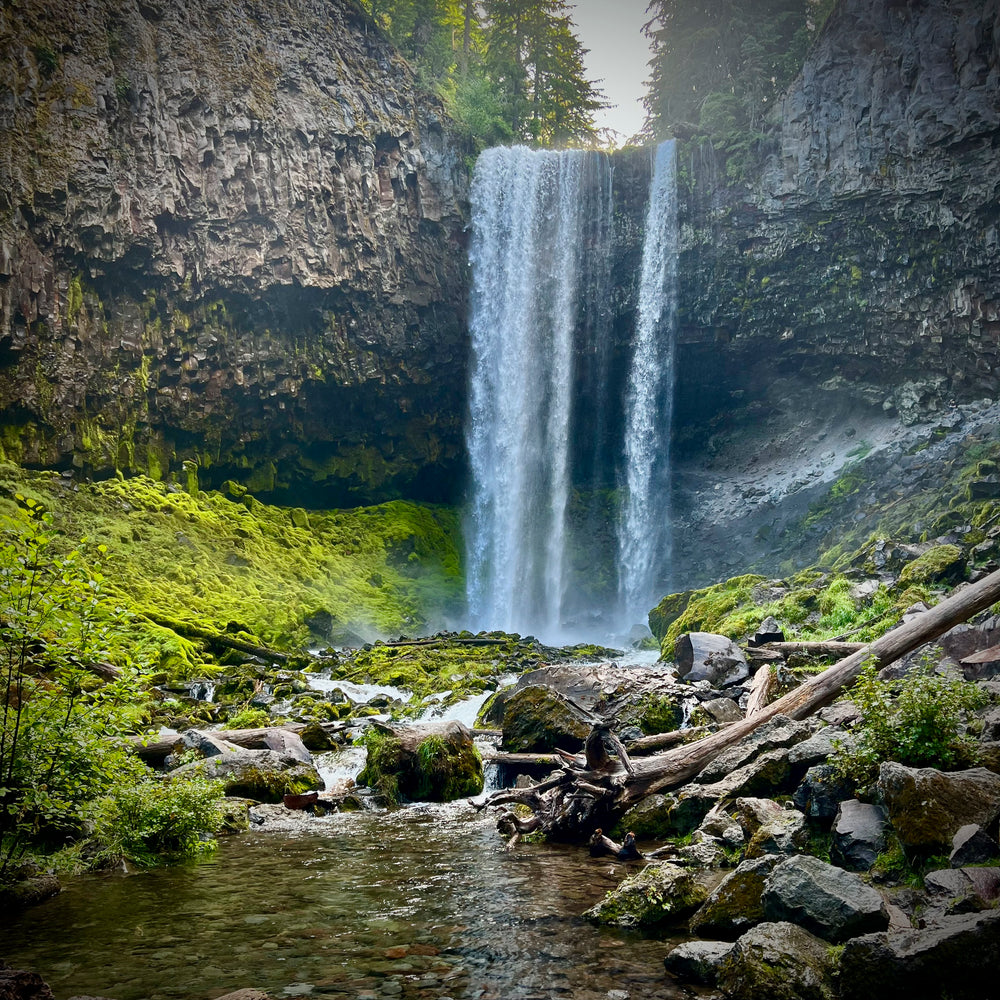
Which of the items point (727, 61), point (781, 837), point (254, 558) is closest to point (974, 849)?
point (781, 837)

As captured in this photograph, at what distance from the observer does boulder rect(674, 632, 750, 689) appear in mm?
11172

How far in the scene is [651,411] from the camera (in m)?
35.3

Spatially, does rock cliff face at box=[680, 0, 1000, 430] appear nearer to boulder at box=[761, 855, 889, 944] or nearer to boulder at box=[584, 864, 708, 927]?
boulder at box=[584, 864, 708, 927]

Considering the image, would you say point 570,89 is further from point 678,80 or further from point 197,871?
point 197,871

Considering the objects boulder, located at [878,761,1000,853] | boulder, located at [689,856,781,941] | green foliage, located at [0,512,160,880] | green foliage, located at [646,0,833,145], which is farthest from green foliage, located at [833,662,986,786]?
green foliage, located at [646,0,833,145]

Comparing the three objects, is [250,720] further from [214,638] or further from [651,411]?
[651,411]

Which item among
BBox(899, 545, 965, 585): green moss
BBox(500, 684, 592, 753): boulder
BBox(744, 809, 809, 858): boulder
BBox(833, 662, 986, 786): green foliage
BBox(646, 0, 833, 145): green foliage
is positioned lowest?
BBox(500, 684, 592, 753): boulder

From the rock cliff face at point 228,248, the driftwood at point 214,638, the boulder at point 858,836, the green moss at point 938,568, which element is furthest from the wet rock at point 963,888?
the rock cliff face at point 228,248

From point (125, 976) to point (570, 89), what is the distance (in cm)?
4558

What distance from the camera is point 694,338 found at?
34000mm

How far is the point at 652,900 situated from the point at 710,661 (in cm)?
704

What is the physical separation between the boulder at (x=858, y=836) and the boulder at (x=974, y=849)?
2.17 ft

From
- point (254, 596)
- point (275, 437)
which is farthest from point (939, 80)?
point (254, 596)

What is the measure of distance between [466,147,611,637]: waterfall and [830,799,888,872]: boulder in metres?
29.5
